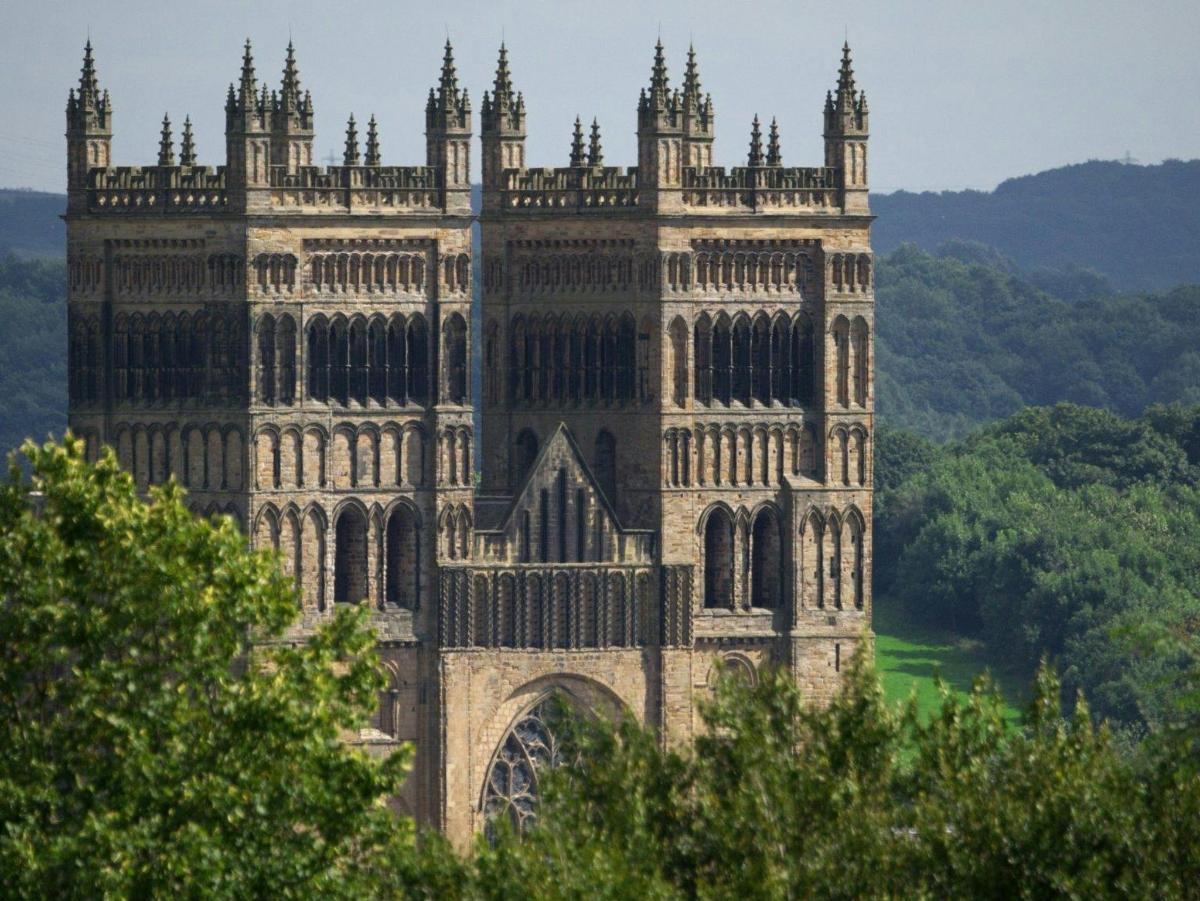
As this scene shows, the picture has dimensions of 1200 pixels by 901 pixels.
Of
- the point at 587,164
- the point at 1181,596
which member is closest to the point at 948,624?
the point at 1181,596

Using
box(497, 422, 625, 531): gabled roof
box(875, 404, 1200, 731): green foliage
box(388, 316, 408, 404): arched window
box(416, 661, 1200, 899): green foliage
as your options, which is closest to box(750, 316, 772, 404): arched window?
box(497, 422, 625, 531): gabled roof

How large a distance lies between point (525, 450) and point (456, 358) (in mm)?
4380

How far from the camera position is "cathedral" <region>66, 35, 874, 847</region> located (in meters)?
107

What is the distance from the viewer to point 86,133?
10944 centimetres

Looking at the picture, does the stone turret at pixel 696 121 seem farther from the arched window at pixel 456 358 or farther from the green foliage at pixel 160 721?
the green foliage at pixel 160 721

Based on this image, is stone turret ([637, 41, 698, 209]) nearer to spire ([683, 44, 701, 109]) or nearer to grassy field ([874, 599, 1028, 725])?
spire ([683, 44, 701, 109])

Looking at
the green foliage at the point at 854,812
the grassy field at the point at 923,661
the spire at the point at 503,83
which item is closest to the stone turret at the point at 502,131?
the spire at the point at 503,83

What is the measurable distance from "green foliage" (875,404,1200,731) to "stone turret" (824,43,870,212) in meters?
31.7

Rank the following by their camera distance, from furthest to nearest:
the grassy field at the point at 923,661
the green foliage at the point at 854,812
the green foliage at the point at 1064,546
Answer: the grassy field at the point at 923,661 → the green foliage at the point at 1064,546 → the green foliage at the point at 854,812

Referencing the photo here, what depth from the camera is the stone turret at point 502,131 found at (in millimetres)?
110938

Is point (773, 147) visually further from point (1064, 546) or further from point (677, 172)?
point (1064, 546)

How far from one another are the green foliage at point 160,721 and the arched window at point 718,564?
3311cm

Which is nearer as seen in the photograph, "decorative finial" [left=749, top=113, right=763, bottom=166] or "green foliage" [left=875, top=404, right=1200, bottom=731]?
"decorative finial" [left=749, top=113, right=763, bottom=166]

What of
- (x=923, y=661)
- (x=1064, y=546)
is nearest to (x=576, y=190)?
(x=923, y=661)
